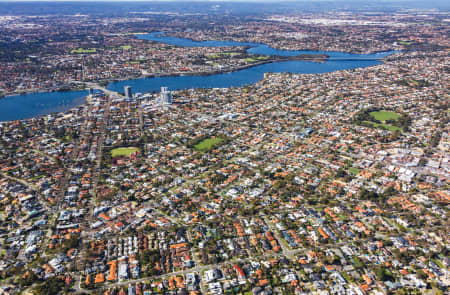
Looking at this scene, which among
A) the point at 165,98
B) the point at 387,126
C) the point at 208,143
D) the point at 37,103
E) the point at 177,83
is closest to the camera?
the point at 208,143

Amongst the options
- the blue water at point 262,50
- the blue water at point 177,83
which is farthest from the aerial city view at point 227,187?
the blue water at point 262,50

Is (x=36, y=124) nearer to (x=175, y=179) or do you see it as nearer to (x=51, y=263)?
(x=175, y=179)

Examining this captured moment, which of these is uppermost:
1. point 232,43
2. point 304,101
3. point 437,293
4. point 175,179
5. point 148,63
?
point 232,43

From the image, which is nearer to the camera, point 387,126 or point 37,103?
point 387,126

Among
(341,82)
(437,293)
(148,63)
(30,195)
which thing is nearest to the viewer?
(437,293)

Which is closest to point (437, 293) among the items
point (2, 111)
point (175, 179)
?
point (175, 179)

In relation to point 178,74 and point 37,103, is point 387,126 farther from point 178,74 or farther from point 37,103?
point 37,103

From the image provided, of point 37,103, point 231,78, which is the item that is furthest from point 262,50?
point 37,103
